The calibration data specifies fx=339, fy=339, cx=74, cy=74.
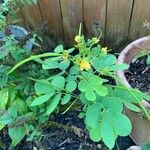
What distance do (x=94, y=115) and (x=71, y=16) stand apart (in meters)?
0.99

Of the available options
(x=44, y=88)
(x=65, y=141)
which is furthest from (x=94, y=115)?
(x=65, y=141)

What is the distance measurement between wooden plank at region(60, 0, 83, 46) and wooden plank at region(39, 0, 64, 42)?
3 cm

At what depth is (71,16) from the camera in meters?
1.86

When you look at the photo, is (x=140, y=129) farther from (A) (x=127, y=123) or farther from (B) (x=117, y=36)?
(B) (x=117, y=36)

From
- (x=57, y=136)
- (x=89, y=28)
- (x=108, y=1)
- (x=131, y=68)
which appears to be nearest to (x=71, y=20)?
(x=89, y=28)

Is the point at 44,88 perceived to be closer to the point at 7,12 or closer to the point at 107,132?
the point at 107,132

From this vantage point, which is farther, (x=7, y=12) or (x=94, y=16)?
(x=94, y=16)

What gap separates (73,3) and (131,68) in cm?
47

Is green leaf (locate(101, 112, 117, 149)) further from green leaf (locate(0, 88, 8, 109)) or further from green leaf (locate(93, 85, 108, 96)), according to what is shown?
green leaf (locate(0, 88, 8, 109))

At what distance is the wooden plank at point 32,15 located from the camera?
6.17ft

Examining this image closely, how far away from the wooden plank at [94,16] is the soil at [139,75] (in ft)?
1.10

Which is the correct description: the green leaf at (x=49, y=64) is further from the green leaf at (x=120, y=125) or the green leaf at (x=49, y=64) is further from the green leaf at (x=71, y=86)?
the green leaf at (x=120, y=125)

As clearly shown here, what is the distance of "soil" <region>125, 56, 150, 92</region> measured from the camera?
1.55 m

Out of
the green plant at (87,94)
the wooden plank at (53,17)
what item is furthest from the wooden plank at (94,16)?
the green plant at (87,94)
